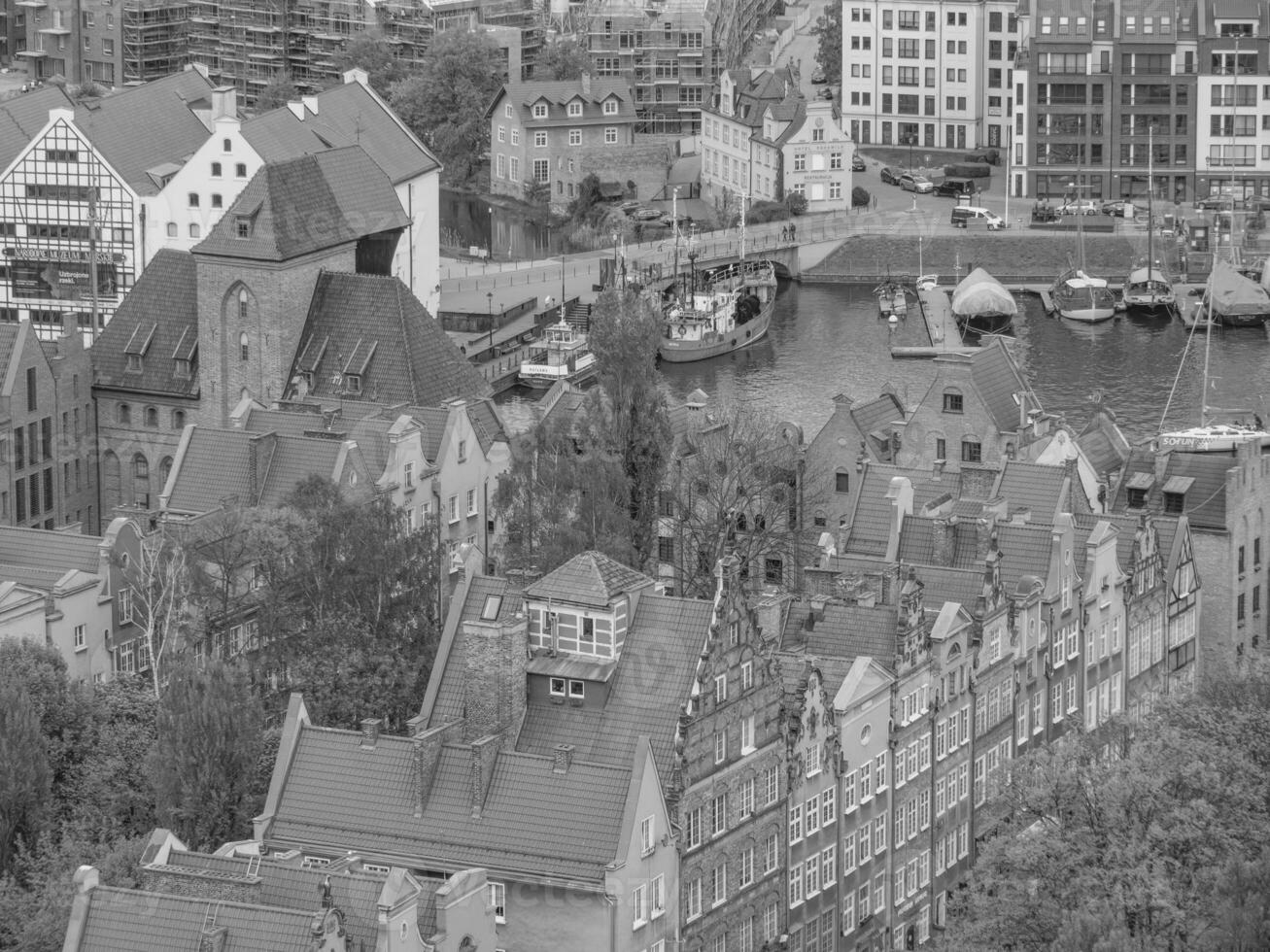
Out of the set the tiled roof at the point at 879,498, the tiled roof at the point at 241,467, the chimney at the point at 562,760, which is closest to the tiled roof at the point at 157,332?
the tiled roof at the point at 241,467

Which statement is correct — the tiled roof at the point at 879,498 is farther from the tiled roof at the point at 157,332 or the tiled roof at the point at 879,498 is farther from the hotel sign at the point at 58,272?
the hotel sign at the point at 58,272

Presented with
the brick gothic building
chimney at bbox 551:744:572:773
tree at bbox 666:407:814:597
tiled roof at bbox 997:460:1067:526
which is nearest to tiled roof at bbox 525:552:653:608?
the brick gothic building

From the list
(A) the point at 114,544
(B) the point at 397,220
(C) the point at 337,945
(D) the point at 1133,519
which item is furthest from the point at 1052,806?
(B) the point at 397,220

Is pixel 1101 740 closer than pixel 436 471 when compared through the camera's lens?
Yes

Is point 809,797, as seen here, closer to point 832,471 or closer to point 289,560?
point 289,560

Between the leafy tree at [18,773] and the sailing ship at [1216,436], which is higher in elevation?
the sailing ship at [1216,436]
